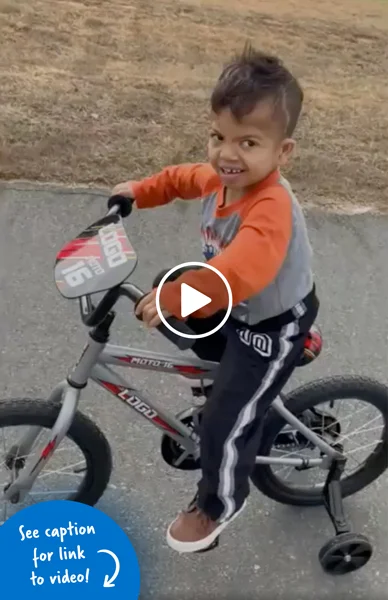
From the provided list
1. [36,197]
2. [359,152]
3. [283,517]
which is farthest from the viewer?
[359,152]

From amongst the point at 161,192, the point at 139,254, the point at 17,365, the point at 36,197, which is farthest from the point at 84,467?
the point at 36,197

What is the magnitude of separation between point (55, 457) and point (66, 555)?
433mm

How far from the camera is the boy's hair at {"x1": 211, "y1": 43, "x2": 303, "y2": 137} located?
1604 mm

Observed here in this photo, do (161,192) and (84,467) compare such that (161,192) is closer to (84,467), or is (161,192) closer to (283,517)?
(84,467)

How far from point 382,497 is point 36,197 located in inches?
83.3

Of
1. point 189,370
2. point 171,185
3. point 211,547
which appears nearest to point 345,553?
point 211,547

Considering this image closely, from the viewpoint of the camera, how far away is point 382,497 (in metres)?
2.55

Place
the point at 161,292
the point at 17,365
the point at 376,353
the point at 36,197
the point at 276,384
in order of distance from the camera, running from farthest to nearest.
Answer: the point at 36,197 → the point at 376,353 → the point at 17,365 → the point at 276,384 → the point at 161,292

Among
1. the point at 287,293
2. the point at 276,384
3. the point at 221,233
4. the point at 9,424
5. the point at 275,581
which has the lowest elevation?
the point at 275,581

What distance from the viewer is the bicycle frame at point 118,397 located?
1.91 m

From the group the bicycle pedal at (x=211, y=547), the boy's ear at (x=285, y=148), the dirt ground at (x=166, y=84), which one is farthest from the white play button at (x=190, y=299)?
the dirt ground at (x=166, y=84)

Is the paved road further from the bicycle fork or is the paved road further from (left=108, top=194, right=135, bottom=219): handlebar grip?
(left=108, top=194, right=135, bottom=219): handlebar grip

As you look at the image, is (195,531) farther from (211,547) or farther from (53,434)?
(53,434)

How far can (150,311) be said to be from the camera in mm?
1594
